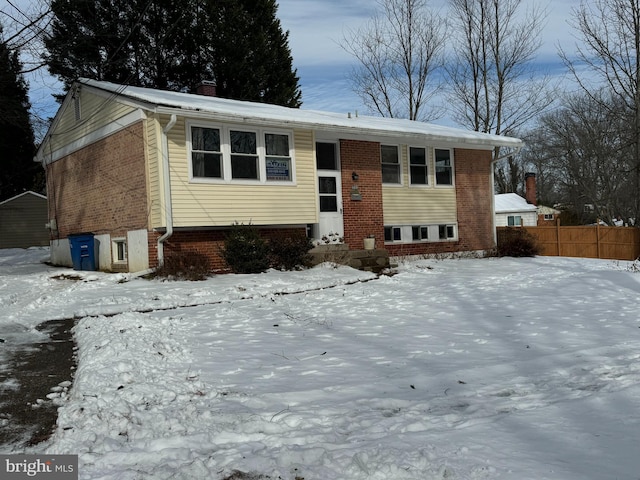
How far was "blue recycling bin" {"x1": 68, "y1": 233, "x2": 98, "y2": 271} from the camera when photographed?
1461cm

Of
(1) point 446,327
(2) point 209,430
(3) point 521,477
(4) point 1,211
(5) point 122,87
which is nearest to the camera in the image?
(3) point 521,477

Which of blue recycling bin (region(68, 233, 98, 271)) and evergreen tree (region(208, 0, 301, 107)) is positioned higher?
evergreen tree (region(208, 0, 301, 107))

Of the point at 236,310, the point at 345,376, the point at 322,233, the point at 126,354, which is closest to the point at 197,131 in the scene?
the point at 322,233

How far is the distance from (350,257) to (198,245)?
4074 mm

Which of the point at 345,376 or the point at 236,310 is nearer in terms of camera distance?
the point at 345,376

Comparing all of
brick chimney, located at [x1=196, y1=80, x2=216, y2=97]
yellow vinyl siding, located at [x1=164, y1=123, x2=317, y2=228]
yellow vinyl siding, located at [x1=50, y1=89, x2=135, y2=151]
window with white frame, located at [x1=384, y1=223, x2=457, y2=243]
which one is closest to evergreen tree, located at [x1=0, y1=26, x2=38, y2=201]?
yellow vinyl siding, located at [x1=50, y1=89, x2=135, y2=151]

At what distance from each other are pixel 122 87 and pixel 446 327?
457 inches

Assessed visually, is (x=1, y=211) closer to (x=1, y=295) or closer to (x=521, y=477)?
(x=1, y=295)

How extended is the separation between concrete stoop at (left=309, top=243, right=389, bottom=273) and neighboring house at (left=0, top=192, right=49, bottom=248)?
20.0 metres

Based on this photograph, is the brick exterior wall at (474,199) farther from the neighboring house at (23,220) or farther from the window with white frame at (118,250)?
the neighboring house at (23,220)

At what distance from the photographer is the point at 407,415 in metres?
3.93

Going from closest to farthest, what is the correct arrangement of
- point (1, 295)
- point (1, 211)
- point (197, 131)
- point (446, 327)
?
1. point (446, 327)
2. point (1, 295)
3. point (197, 131)
4. point (1, 211)

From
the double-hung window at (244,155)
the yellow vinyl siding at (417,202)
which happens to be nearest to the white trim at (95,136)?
the double-hung window at (244,155)

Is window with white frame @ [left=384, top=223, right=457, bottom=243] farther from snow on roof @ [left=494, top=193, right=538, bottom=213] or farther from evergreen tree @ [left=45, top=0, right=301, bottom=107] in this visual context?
snow on roof @ [left=494, top=193, right=538, bottom=213]
